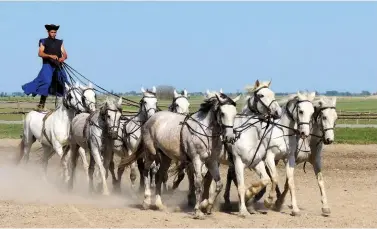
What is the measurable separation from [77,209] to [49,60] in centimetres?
576

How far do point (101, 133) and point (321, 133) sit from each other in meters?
4.48

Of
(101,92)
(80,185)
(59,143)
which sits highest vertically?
(101,92)

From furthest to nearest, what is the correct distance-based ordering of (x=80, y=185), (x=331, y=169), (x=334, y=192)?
(x=331, y=169)
(x=80, y=185)
(x=334, y=192)

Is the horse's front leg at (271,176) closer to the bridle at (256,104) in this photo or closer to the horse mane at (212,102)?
the bridle at (256,104)

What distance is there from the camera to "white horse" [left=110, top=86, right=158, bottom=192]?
13172 mm

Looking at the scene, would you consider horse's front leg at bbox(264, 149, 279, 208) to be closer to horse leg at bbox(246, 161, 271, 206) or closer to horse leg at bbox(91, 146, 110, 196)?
horse leg at bbox(246, 161, 271, 206)

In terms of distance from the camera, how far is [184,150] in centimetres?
1123

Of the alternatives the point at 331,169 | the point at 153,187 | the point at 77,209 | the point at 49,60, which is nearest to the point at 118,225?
the point at 77,209

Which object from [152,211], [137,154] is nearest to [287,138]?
[152,211]

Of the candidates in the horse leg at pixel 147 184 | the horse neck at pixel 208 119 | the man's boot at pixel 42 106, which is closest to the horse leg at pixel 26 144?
the man's boot at pixel 42 106

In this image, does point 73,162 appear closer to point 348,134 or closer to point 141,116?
point 141,116

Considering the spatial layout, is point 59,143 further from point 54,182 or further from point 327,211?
point 327,211

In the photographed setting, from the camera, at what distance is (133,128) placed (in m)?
13.6

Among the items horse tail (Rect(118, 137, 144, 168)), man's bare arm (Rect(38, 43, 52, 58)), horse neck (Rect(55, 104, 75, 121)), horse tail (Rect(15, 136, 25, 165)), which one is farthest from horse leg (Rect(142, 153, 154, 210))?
horse tail (Rect(15, 136, 25, 165))
